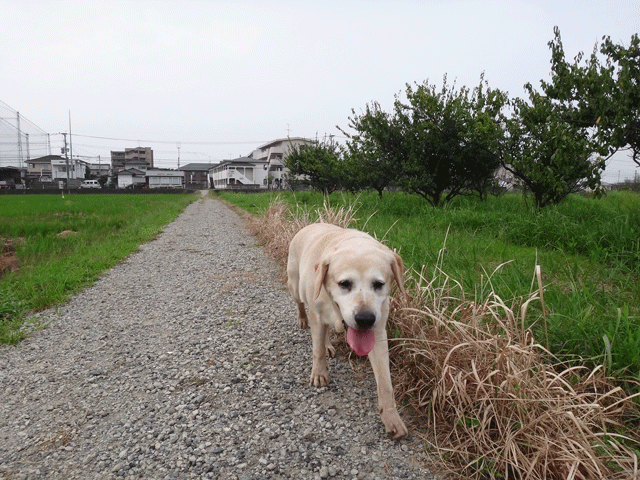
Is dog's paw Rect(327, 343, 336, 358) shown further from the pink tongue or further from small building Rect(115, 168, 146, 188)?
small building Rect(115, 168, 146, 188)

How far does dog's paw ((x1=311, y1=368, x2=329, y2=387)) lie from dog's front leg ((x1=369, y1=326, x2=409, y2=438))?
597 mm

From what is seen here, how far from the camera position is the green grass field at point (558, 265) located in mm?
2510

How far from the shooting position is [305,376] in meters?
3.21

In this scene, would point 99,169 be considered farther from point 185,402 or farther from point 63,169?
point 185,402

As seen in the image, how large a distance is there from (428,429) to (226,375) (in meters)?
1.68

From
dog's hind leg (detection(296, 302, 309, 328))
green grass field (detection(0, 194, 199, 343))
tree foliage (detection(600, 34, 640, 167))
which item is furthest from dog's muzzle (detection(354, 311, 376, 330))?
tree foliage (detection(600, 34, 640, 167))

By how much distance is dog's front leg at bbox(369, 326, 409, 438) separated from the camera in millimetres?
2422

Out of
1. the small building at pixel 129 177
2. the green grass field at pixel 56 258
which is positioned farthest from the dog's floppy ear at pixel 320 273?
the small building at pixel 129 177

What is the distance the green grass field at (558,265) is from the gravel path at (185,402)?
1.31 meters

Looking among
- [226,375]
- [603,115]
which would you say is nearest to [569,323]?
[226,375]

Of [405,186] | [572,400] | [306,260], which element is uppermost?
[405,186]

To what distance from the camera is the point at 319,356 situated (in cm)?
301

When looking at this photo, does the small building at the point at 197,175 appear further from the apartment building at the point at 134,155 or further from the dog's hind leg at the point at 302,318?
the dog's hind leg at the point at 302,318

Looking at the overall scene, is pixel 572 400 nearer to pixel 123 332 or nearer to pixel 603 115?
pixel 123 332
